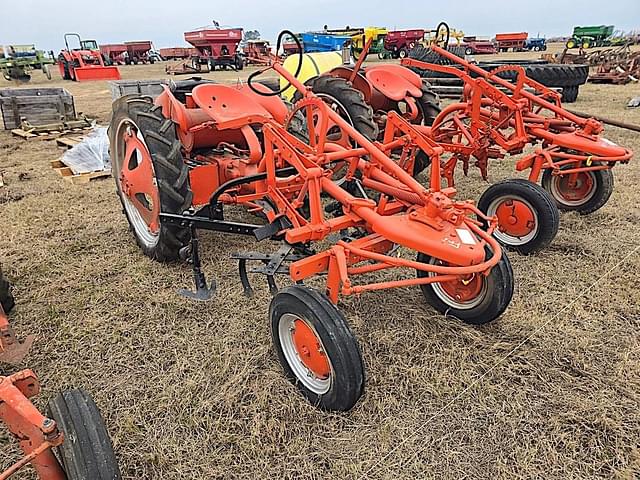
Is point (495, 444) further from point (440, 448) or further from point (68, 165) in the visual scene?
point (68, 165)

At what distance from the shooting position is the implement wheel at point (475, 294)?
2.75 meters

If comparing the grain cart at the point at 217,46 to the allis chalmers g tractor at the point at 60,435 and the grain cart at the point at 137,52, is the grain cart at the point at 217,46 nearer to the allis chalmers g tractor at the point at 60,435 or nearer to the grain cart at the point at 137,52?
the grain cart at the point at 137,52

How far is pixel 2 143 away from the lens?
846 cm

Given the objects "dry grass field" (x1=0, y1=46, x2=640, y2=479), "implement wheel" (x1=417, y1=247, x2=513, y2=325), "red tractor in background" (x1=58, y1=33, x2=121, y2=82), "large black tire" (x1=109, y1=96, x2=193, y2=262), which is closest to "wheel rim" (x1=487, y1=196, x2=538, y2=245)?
"dry grass field" (x1=0, y1=46, x2=640, y2=479)

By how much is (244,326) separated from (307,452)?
108cm

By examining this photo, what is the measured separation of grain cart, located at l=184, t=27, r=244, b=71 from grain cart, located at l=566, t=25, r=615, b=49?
2620 centimetres

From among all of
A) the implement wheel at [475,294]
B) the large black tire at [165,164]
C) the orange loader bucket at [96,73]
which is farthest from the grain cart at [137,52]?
the implement wheel at [475,294]

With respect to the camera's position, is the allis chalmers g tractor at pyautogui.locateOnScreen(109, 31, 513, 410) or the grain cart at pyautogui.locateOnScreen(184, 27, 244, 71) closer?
the allis chalmers g tractor at pyautogui.locateOnScreen(109, 31, 513, 410)

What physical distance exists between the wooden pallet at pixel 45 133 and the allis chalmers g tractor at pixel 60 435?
8.15 meters

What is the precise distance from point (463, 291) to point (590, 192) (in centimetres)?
242

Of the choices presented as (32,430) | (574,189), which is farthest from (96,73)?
(32,430)

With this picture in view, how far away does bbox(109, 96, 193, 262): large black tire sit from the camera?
132 inches

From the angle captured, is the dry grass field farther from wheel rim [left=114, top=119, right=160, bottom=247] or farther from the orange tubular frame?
the orange tubular frame

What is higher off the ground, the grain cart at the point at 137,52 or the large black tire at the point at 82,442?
the large black tire at the point at 82,442
